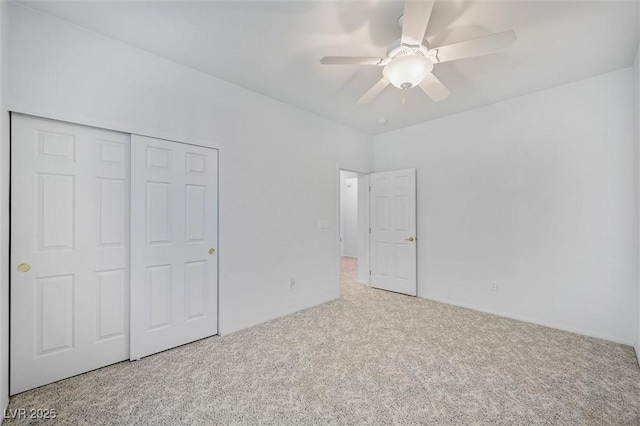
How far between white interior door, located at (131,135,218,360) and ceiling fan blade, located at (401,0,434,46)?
6.79ft

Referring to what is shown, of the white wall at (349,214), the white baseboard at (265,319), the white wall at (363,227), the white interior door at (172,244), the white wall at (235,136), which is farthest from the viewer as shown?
the white wall at (349,214)

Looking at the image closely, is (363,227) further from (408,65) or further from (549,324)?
(408,65)

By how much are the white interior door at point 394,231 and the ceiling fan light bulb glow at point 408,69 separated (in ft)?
7.86

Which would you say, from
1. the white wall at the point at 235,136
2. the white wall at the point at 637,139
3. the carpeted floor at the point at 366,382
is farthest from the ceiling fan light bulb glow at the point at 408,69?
the carpeted floor at the point at 366,382

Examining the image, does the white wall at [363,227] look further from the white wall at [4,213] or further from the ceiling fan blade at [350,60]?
the white wall at [4,213]

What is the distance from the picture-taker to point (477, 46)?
179cm

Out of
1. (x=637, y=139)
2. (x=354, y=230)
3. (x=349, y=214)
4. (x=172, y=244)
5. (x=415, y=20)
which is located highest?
(x=415, y=20)

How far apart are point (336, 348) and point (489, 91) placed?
3.26 m

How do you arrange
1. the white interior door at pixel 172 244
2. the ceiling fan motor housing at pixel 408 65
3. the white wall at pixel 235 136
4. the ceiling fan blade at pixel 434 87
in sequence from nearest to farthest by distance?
the ceiling fan motor housing at pixel 408 65 < the white wall at pixel 235 136 < the ceiling fan blade at pixel 434 87 < the white interior door at pixel 172 244

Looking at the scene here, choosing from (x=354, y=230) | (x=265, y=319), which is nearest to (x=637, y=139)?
(x=265, y=319)

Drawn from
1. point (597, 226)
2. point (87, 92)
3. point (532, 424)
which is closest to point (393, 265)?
point (597, 226)

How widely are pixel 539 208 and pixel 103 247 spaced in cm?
441

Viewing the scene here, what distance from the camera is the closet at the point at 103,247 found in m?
2.00

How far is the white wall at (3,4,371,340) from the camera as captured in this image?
207cm
